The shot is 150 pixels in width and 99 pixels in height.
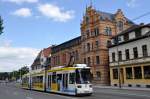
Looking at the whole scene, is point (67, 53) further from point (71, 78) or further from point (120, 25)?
point (71, 78)

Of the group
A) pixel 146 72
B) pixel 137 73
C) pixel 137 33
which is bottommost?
pixel 137 73

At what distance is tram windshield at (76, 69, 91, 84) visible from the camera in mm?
27484

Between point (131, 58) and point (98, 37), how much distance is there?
13679mm

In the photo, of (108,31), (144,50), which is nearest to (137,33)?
(144,50)

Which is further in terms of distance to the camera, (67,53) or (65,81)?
(67,53)

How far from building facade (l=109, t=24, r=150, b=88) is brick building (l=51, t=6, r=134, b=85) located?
4.13 m

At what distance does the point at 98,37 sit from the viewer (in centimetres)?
6425

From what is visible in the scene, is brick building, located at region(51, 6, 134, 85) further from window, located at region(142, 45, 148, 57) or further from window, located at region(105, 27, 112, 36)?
window, located at region(142, 45, 148, 57)

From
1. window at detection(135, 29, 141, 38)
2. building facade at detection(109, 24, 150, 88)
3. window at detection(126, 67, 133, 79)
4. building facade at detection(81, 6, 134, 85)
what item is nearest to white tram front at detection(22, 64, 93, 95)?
building facade at detection(109, 24, 150, 88)

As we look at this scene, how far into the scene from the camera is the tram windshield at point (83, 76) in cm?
2748

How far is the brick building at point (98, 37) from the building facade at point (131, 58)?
13.6ft

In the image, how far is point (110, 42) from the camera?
6372cm

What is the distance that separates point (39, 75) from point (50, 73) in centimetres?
715

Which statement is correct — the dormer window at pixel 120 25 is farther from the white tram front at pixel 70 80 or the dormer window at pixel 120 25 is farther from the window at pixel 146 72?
the white tram front at pixel 70 80
